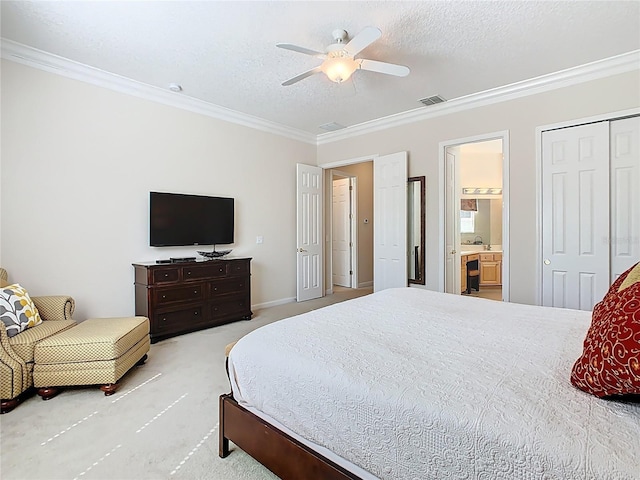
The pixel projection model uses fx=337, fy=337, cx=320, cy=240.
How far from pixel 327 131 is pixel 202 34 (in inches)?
121

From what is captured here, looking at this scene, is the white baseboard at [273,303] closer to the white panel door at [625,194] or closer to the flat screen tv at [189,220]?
the flat screen tv at [189,220]

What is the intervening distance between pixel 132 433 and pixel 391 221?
388 centimetres

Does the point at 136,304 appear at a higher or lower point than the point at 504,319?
lower

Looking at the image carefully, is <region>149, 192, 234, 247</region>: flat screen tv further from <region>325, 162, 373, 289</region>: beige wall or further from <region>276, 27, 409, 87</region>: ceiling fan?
<region>325, 162, 373, 289</region>: beige wall

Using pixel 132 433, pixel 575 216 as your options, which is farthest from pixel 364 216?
pixel 132 433

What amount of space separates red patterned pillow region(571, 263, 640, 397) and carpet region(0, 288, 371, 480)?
1.45 m

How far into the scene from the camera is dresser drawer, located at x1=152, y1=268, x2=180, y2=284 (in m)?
3.61

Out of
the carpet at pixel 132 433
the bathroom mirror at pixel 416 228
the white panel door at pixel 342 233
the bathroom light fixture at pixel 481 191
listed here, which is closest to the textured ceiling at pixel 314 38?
the bathroom mirror at pixel 416 228

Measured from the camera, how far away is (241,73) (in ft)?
11.4

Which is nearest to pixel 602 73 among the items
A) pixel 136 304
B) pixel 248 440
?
pixel 248 440

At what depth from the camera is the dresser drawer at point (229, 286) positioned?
4137mm

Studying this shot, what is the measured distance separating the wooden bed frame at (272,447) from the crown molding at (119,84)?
140 inches

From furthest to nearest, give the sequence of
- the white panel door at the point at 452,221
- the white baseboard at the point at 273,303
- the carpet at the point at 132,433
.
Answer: the white baseboard at the point at 273,303, the white panel door at the point at 452,221, the carpet at the point at 132,433

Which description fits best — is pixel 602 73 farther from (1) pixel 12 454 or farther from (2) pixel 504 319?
(1) pixel 12 454
